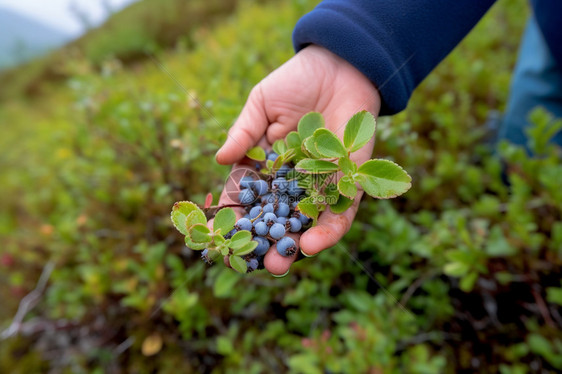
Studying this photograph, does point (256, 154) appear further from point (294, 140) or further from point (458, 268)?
point (458, 268)

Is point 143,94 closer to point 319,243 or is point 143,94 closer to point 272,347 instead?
point 272,347

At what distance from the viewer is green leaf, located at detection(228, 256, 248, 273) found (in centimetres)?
75

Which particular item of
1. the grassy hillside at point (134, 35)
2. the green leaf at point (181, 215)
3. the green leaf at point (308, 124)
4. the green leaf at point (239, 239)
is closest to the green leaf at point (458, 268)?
the green leaf at point (308, 124)

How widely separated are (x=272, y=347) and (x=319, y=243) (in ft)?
3.29

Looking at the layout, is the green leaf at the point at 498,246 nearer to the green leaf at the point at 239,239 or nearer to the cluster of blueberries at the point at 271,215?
the cluster of blueberries at the point at 271,215

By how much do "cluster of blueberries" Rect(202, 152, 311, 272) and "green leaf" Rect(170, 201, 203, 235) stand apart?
9 cm

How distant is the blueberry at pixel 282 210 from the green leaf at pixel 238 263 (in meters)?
0.15

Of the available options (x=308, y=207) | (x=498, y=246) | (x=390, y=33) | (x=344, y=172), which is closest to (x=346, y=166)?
(x=344, y=172)

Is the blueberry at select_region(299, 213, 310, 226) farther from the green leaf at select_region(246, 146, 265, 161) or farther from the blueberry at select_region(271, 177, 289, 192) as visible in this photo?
the green leaf at select_region(246, 146, 265, 161)

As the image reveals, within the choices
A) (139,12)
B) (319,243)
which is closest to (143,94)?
(319,243)

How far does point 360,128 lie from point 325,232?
0.27 metres

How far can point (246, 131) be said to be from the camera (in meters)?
1.05

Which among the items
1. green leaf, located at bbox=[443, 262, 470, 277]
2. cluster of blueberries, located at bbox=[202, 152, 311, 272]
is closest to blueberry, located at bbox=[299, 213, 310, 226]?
cluster of blueberries, located at bbox=[202, 152, 311, 272]

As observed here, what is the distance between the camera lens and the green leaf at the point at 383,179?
76 cm
